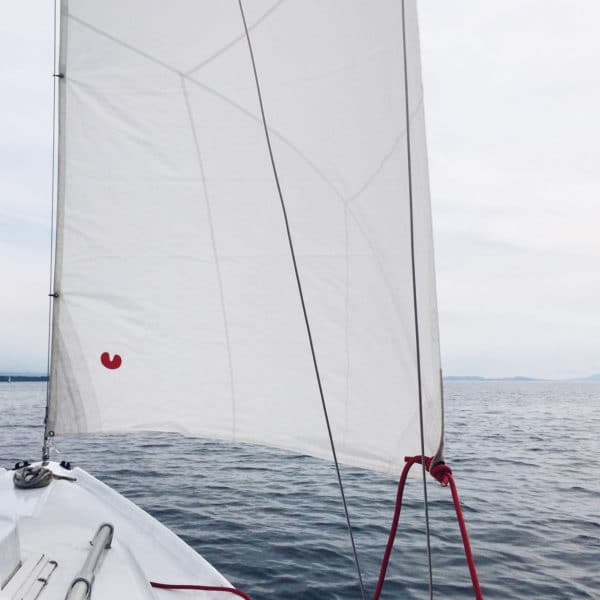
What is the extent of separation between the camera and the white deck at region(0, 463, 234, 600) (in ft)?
6.29

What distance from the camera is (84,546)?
7.50ft

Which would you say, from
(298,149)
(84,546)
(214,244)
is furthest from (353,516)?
(298,149)

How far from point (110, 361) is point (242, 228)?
1.06 meters

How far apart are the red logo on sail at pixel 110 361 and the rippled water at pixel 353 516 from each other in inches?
122

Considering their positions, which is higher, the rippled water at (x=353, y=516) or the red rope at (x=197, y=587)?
the red rope at (x=197, y=587)

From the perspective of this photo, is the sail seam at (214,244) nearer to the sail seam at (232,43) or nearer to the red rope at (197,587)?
the sail seam at (232,43)

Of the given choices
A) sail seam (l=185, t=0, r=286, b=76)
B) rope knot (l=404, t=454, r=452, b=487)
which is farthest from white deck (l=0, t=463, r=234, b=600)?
sail seam (l=185, t=0, r=286, b=76)

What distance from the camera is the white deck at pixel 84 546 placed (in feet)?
6.29

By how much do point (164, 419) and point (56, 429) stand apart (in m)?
0.66

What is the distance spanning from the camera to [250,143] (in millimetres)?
2607

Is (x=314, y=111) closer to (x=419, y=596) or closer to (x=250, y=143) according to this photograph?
(x=250, y=143)

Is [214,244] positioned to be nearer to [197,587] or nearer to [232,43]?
[232,43]

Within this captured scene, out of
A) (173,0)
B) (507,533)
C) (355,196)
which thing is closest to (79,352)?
(355,196)

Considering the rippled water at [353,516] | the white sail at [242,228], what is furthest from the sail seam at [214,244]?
the rippled water at [353,516]
